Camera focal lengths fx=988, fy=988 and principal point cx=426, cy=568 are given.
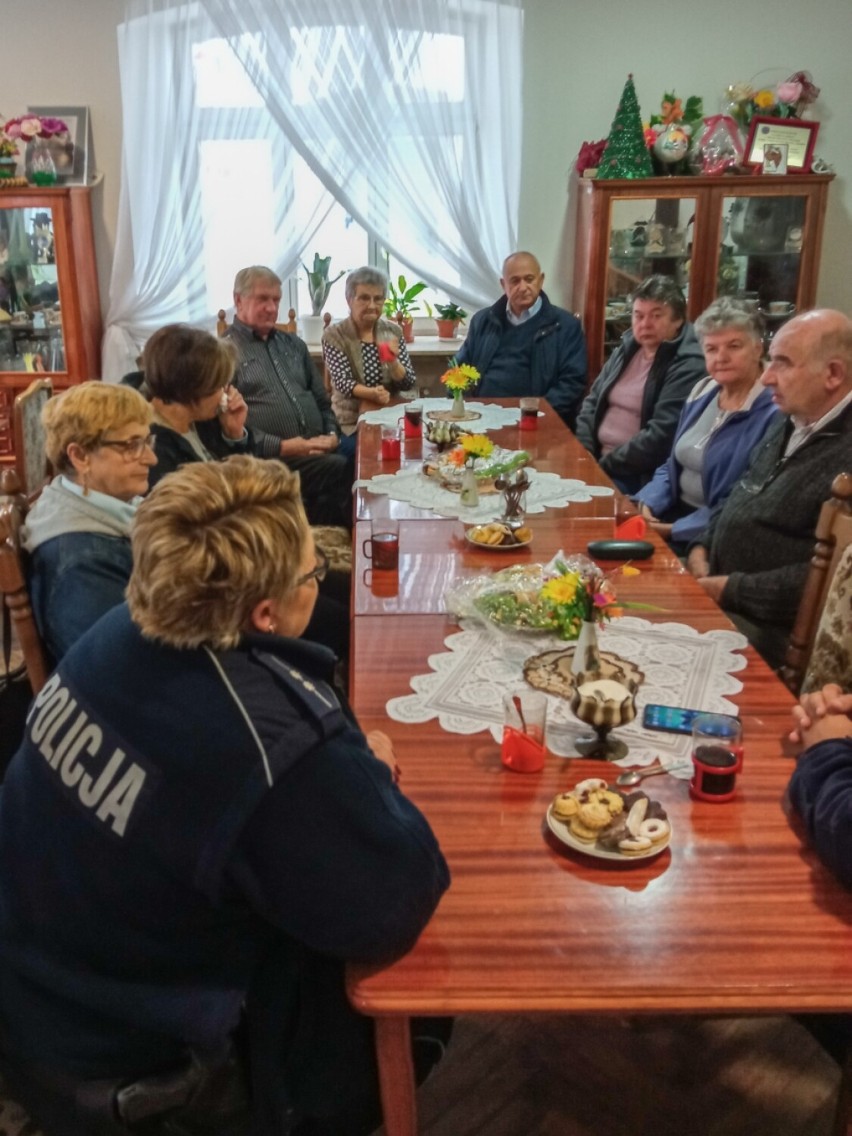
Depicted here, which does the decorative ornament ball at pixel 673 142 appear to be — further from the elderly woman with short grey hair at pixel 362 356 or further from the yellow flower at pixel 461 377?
the yellow flower at pixel 461 377

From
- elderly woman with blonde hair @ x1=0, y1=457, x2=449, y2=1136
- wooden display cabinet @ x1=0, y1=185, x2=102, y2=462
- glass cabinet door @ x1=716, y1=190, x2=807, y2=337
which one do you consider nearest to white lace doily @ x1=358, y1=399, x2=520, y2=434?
glass cabinet door @ x1=716, y1=190, x2=807, y2=337

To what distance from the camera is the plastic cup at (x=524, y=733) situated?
139 cm

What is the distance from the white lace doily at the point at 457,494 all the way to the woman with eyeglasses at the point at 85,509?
856 millimetres

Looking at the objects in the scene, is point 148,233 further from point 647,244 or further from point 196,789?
point 196,789

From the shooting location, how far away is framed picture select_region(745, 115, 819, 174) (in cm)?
452

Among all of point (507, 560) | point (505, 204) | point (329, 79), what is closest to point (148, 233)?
point (329, 79)

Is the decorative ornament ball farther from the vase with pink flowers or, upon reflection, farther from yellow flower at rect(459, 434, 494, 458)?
the vase with pink flowers

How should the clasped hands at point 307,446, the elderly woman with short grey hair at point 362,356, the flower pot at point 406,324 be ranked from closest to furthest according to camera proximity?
the clasped hands at point 307,446 < the elderly woman with short grey hair at point 362,356 < the flower pot at point 406,324

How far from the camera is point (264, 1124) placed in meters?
1.15

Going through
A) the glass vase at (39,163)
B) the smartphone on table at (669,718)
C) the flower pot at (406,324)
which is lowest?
the smartphone on table at (669,718)

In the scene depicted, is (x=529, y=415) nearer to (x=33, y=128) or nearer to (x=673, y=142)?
(x=673, y=142)

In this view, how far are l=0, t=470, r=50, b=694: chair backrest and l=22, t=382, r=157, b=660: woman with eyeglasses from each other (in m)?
0.02

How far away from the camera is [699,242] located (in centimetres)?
466

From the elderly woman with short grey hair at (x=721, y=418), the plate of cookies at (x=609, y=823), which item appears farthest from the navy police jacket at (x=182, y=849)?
the elderly woman with short grey hair at (x=721, y=418)
